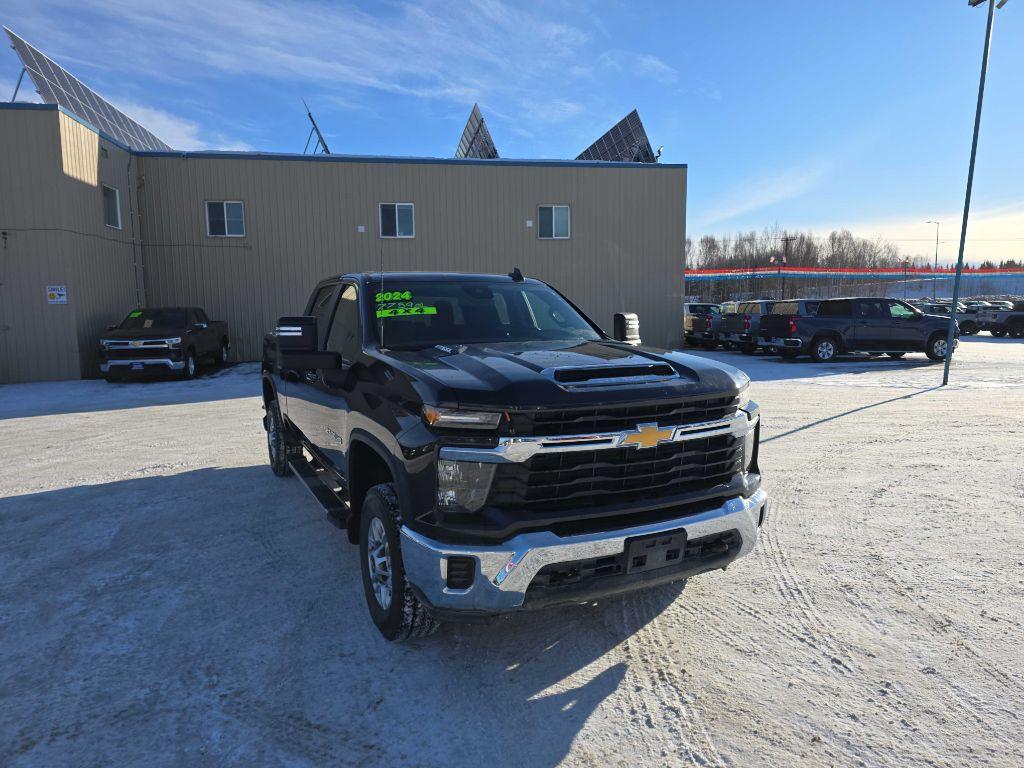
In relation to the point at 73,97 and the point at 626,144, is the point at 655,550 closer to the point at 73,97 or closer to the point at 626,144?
the point at 73,97

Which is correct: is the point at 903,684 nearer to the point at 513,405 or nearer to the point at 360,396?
the point at 513,405

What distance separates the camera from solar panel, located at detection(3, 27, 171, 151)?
15.4 meters

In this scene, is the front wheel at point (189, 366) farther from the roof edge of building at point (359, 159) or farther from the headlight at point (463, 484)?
the headlight at point (463, 484)

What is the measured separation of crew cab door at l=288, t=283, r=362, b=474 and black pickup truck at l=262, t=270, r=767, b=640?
0.45ft

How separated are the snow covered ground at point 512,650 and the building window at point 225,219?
1393 cm

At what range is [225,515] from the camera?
5145 mm

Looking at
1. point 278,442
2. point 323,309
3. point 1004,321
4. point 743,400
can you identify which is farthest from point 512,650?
point 1004,321

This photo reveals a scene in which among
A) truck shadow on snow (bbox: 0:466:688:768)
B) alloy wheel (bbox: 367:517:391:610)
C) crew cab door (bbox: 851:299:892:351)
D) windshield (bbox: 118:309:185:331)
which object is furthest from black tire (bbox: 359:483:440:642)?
crew cab door (bbox: 851:299:892:351)

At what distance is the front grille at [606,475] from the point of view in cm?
270

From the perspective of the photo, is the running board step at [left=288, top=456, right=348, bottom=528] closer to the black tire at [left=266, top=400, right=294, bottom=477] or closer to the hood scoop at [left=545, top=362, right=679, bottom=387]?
the black tire at [left=266, top=400, right=294, bottom=477]

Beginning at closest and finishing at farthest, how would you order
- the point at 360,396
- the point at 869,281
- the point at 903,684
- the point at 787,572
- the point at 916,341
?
the point at 903,684
the point at 360,396
the point at 787,572
the point at 916,341
the point at 869,281

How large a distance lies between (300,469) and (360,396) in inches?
74.3

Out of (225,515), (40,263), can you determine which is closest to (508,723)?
(225,515)

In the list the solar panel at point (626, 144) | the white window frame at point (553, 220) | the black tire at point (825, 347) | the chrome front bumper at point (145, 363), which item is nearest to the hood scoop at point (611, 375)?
the chrome front bumper at point (145, 363)
